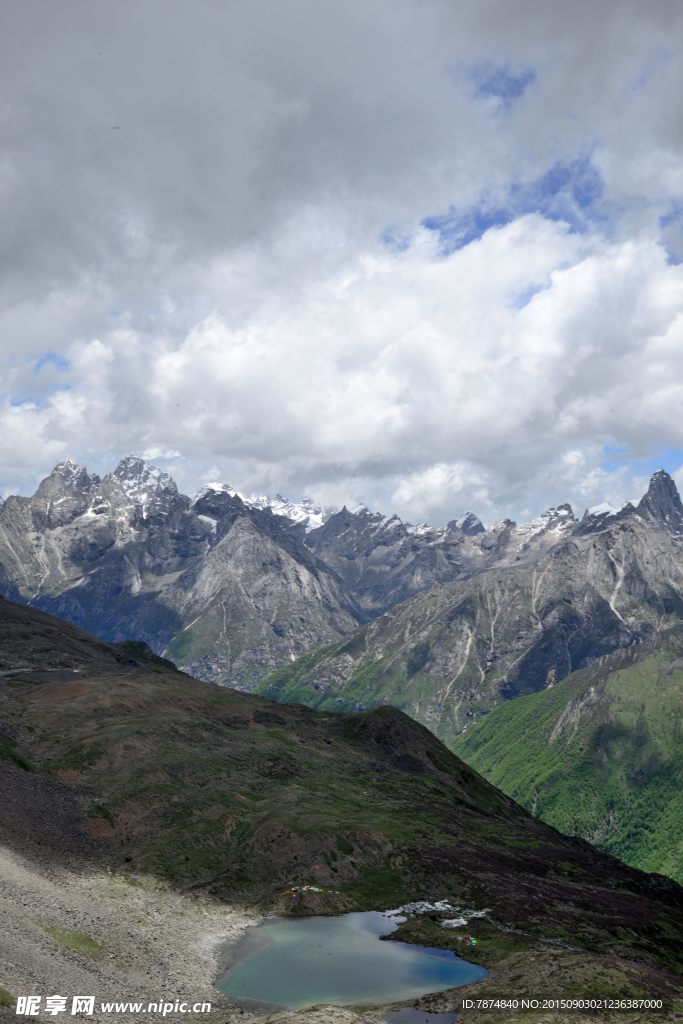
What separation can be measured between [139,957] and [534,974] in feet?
166

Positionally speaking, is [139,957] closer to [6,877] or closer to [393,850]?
[6,877]

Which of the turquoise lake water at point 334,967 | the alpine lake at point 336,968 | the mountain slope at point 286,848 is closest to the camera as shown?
the alpine lake at point 336,968

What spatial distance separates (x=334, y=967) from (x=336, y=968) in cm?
42

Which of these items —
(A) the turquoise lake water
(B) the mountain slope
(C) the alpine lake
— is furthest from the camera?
(B) the mountain slope

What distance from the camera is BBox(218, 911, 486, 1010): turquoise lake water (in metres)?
103

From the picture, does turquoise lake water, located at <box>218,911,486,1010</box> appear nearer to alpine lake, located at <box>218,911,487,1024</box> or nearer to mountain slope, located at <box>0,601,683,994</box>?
alpine lake, located at <box>218,911,487,1024</box>

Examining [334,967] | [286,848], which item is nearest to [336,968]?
[334,967]

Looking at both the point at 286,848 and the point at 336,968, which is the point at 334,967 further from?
the point at 286,848

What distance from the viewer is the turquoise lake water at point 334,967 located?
103m

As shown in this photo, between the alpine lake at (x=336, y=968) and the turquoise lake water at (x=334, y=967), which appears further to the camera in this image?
the turquoise lake water at (x=334, y=967)

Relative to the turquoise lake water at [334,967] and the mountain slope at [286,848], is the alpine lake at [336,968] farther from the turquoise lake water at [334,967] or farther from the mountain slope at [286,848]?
the mountain slope at [286,848]

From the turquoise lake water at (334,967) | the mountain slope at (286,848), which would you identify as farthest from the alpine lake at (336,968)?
the mountain slope at (286,848)

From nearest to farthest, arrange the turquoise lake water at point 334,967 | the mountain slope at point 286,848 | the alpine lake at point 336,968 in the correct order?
the alpine lake at point 336,968 < the turquoise lake water at point 334,967 < the mountain slope at point 286,848

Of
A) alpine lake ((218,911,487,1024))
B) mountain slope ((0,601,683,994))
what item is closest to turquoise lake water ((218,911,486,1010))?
alpine lake ((218,911,487,1024))
